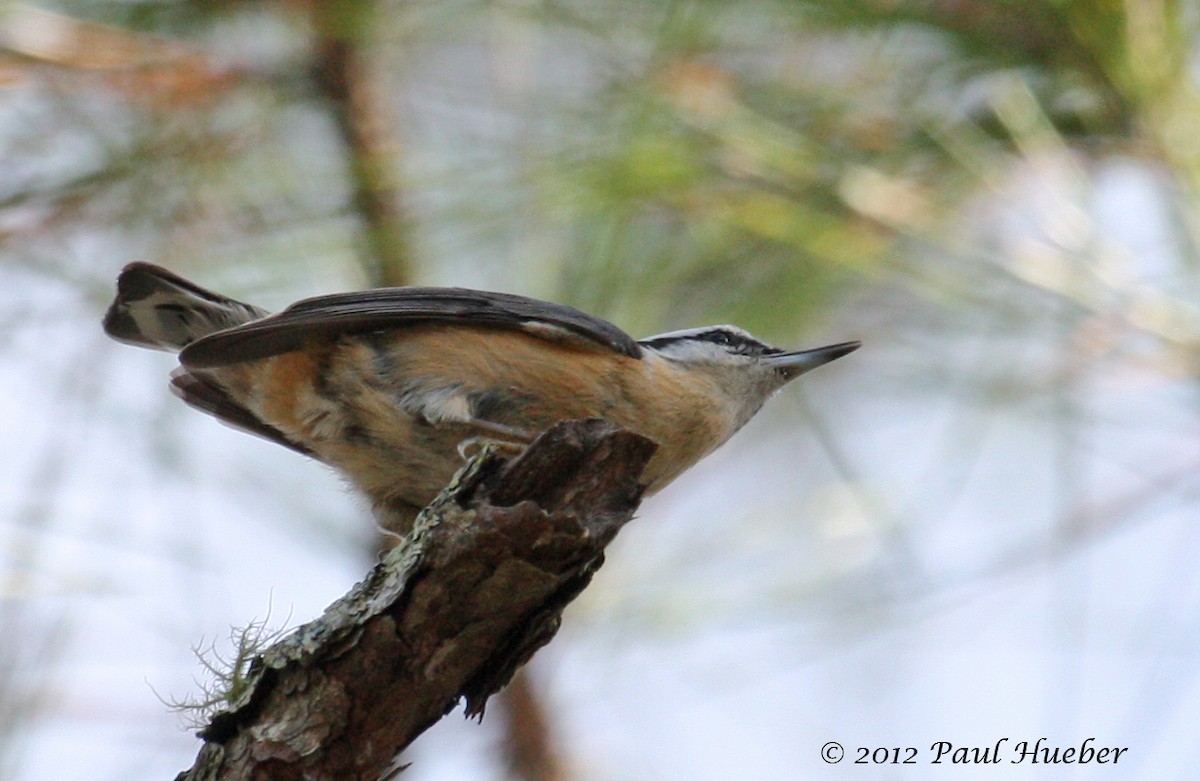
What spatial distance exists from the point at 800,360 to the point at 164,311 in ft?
4.81

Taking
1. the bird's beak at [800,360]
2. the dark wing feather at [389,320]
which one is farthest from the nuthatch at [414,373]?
the bird's beak at [800,360]

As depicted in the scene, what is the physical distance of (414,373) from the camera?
272 cm

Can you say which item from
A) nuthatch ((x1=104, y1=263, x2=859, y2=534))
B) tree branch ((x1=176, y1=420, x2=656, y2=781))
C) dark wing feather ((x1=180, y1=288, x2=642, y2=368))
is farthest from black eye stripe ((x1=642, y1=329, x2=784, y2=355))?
tree branch ((x1=176, y1=420, x2=656, y2=781))

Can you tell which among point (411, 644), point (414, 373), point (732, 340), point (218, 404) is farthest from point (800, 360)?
point (411, 644)

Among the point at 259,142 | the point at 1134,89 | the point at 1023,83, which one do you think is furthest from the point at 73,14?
the point at 1134,89

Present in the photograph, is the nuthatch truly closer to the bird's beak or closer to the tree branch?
the bird's beak

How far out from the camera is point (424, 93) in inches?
135

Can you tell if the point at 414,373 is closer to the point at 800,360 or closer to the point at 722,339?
the point at 722,339

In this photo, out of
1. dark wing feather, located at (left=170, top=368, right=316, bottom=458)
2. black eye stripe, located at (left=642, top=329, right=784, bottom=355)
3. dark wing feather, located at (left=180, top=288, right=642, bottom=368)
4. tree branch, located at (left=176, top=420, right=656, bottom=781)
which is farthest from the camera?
black eye stripe, located at (left=642, top=329, right=784, bottom=355)

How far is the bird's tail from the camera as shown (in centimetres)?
275

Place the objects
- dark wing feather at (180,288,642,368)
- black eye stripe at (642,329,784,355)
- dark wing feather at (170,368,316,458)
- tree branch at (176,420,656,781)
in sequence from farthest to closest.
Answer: black eye stripe at (642,329,784,355) → dark wing feather at (170,368,316,458) → dark wing feather at (180,288,642,368) → tree branch at (176,420,656,781)

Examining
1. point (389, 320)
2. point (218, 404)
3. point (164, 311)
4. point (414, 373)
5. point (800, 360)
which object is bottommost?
point (800, 360)

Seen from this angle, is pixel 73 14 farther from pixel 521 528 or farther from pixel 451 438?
pixel 521 528

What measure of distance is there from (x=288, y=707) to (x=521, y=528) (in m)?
0.39
